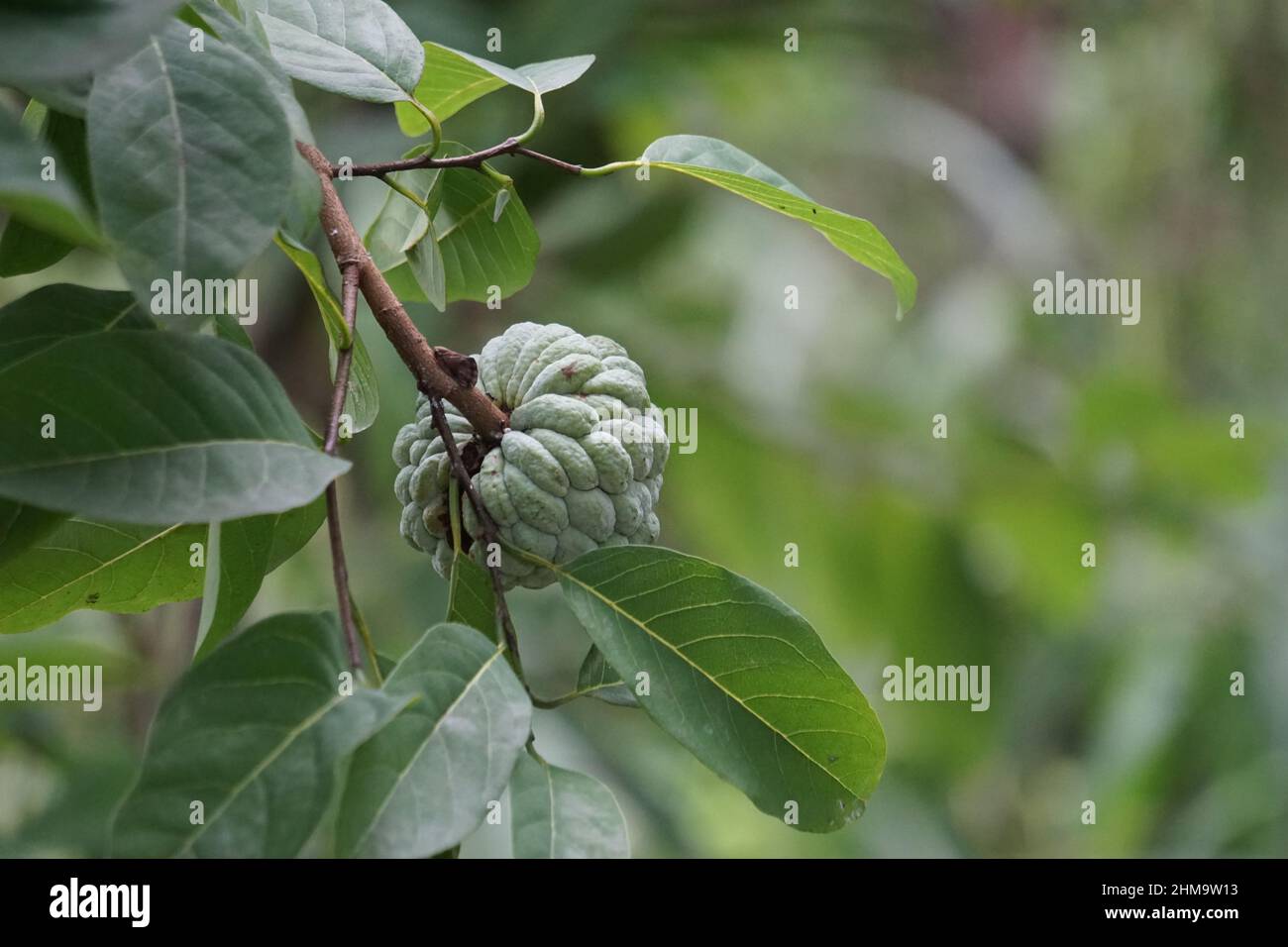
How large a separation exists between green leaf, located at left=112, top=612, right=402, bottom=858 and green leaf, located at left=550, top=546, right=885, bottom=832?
0.63 feet


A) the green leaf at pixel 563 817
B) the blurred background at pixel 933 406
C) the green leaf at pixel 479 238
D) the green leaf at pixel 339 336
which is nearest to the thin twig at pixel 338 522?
the green leaf at pixel 339 336

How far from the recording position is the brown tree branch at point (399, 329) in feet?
2.48

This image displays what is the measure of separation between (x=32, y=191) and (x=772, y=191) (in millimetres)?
476

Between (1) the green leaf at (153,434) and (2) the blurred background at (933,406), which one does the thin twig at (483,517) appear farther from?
(2) the blurred background at (933,406)

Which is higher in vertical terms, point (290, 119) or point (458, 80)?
point (458, 80)

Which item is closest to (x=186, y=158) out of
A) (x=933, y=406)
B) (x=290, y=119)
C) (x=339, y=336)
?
(x=290, y=119)

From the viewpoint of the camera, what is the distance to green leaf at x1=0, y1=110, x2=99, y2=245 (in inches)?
18.3

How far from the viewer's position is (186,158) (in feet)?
1.92

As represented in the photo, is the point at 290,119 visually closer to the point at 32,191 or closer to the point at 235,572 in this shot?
the point at 32,191

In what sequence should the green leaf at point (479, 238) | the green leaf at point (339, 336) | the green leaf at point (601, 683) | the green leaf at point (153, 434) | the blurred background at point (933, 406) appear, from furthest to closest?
the blurred background at point (933, 406) → the green leaf at point (479, 238) → the green leaf at point (601, 683) → the green leaf at point (339, 336) → the green leaf at point (153, 434)

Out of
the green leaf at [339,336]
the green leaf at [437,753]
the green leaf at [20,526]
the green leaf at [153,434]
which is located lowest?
the green leaf at [437,753]

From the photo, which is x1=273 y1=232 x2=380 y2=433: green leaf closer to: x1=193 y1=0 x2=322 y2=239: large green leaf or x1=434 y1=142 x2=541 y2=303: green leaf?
x1=193 y1=0 x2=322 y2=239: large green leaf

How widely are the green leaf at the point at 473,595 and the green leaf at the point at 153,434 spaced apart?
140 millimetres

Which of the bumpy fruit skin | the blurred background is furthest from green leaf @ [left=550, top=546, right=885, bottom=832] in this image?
the blurred background
